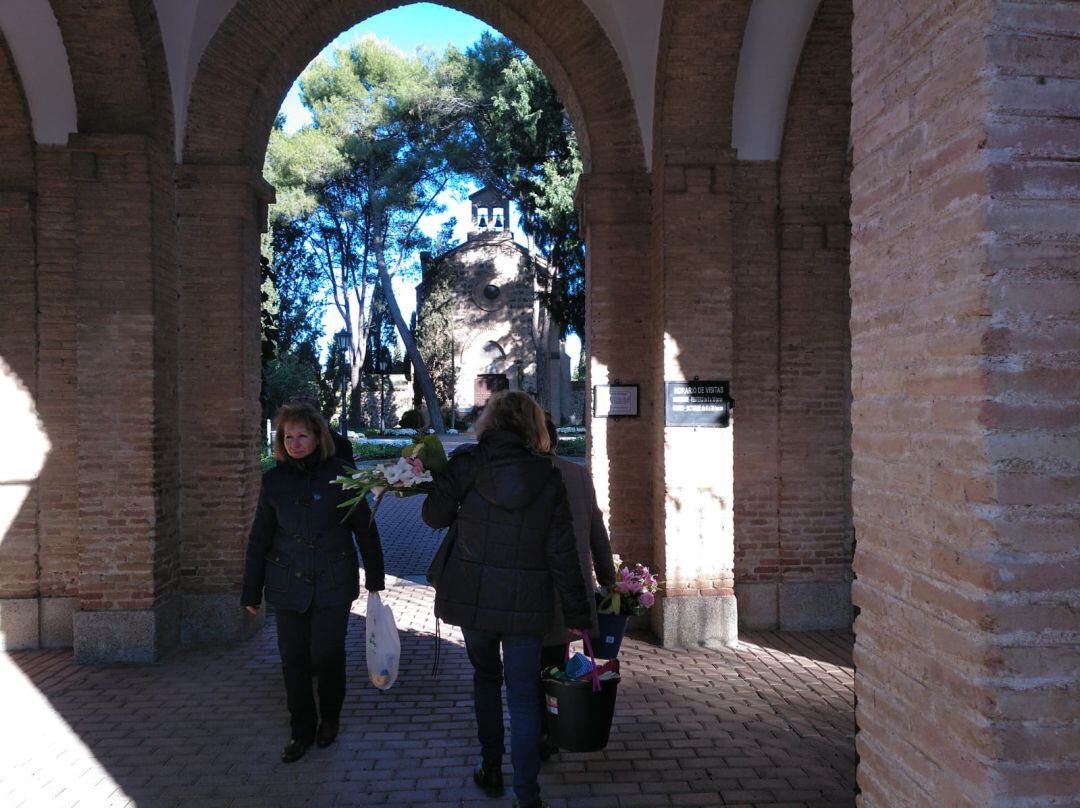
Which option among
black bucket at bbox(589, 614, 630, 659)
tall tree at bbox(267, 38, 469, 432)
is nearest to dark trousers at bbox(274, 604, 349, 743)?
black bucket at bbox(589, 614, 630, 659)

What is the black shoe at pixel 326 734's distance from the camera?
4137 millimetres

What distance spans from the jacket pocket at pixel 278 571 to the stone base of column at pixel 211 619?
256 centimetres

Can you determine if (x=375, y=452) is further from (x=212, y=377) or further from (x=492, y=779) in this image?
(x=492, y=779)

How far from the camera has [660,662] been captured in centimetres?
552

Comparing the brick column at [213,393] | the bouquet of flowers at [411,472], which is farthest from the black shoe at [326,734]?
the brick column at [213,393]

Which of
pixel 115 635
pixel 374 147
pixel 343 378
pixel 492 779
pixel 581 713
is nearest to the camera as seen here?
pixel 581 713

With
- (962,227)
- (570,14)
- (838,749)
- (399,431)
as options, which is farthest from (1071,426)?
(399,431)

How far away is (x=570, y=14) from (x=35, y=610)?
640 centimetres

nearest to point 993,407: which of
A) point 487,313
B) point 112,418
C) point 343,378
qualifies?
point 112,418

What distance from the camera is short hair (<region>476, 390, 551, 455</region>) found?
3.25 meters

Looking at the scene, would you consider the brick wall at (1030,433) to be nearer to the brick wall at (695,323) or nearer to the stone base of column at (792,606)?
the brick wall at (695,323)

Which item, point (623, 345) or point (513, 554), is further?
point (623, 345)

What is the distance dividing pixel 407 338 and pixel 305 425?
24828 millimetres

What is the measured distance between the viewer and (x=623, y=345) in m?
6.32
